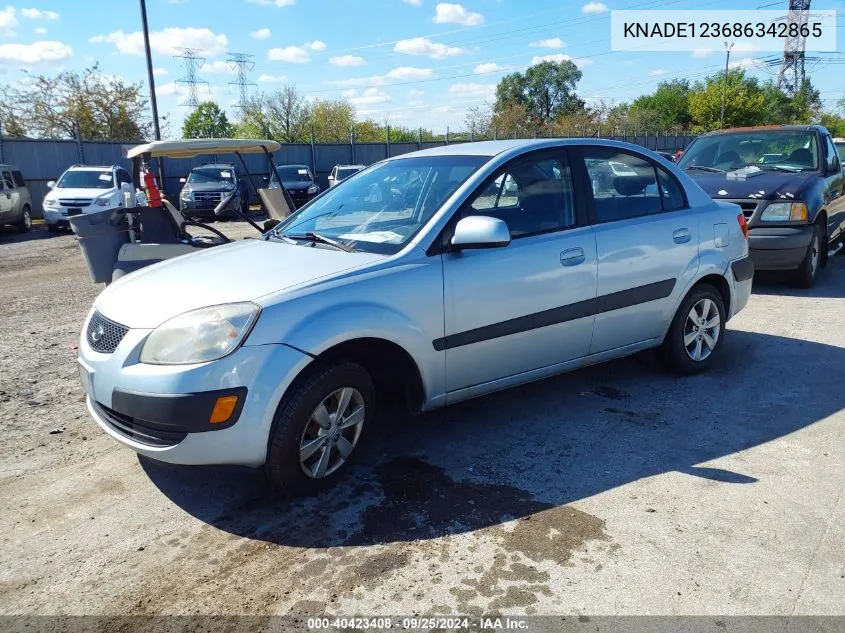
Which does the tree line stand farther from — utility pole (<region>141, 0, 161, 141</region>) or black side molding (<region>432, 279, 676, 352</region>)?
black side molding (<region>432, 279, 676, 352</region>)

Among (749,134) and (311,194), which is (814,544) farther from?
(311,194)

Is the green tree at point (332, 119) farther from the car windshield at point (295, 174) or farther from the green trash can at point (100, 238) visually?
the green trash can at point (100, 238)

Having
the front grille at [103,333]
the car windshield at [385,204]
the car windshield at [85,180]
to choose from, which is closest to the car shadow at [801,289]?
the car windshield at [385,204]

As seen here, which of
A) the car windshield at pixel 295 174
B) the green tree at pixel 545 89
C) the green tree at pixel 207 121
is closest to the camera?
the car windshield at pixel 295 174

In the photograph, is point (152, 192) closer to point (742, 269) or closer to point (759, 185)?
point (742, 269)

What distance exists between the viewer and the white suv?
16203 millimetres

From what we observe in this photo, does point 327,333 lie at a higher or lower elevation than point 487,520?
higher

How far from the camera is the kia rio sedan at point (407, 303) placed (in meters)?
2.97

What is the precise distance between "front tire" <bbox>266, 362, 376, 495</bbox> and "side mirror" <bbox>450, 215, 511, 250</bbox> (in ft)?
2.85

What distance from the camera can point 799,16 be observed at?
51125mm

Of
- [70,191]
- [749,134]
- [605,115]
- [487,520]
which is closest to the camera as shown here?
[487,520]

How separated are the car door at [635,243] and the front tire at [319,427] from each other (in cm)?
172

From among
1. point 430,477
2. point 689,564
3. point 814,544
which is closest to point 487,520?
point 430,477

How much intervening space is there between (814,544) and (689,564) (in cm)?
61
